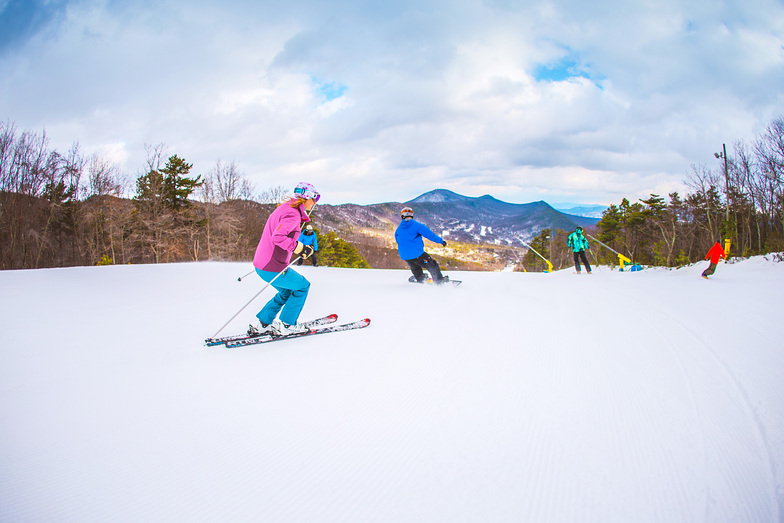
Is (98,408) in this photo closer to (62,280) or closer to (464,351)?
(464,351)

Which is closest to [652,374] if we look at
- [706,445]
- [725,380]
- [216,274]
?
[725,380]

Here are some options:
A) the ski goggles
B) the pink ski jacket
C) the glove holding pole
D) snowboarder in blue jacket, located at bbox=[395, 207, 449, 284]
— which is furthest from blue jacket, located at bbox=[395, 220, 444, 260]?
the pink ski jacket

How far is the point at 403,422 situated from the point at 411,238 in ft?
20.0

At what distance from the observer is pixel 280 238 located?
432cm

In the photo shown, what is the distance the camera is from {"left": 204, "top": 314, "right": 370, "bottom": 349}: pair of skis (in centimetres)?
412

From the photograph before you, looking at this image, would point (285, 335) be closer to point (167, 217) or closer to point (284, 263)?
point (284, 263)

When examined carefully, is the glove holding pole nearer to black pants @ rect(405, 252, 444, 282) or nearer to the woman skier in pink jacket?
the woman skier in pink jacket

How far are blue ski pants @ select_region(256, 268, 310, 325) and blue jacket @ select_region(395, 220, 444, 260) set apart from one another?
3801 mm

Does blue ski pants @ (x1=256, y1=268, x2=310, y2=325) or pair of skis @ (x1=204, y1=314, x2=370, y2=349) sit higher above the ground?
blue ski pants @ (x1=256, y1=268, x2=310, y2=325)

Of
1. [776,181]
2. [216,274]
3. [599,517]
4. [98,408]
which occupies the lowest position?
[599,517]

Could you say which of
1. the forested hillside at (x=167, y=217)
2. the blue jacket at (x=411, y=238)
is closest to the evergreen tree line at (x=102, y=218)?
the forested hillside at (x=167, y=217)

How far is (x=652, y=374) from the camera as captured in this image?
2986mm

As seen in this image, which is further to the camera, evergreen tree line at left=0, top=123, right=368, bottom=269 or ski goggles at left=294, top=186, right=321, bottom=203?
evergreen tree line at left=0, top=123, right=368, bottom=269

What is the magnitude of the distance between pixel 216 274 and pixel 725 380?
10294 millimetres
